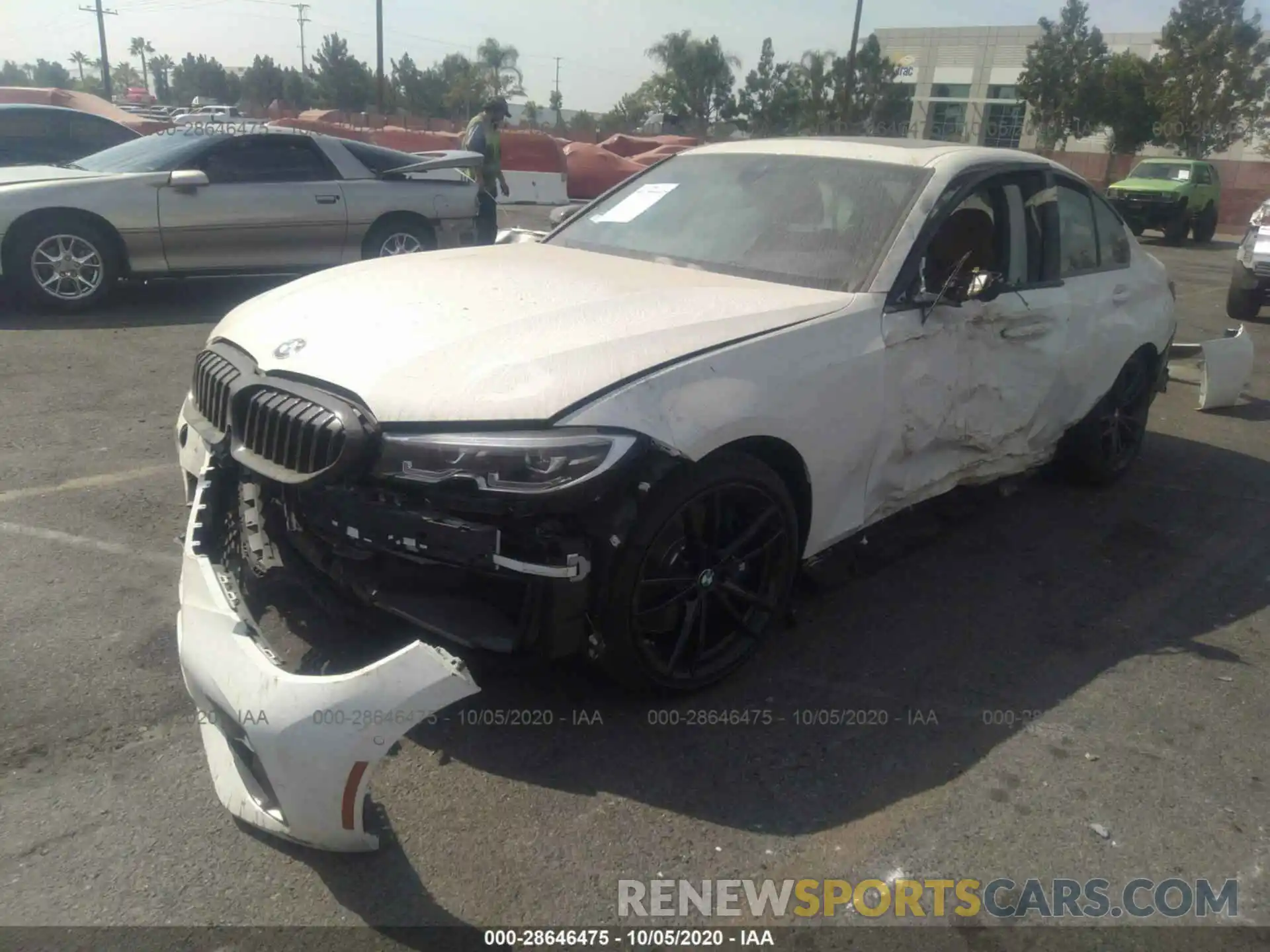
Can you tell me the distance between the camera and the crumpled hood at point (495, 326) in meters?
2.69

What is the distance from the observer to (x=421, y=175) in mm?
9703

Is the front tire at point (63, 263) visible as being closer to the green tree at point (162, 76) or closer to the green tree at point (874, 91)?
the green tree at point (874, 91)


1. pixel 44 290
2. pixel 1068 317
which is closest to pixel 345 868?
pixel 1068 317

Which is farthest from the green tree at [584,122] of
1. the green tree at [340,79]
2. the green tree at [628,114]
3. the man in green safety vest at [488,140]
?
the man in green safety vest at [488,140]

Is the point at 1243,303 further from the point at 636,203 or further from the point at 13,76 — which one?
the point at 13,76

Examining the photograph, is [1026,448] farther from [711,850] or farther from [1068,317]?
[711,850]

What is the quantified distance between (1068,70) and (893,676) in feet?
156

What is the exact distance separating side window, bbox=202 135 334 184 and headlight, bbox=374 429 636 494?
274 inches

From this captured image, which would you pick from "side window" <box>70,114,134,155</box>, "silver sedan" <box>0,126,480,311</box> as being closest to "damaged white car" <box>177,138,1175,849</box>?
"silver sedan" <box>0,126,480,311</box>

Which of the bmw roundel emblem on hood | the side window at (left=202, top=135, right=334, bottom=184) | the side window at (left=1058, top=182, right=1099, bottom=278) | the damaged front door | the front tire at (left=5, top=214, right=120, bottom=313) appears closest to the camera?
the bmw roundel emblem on hood

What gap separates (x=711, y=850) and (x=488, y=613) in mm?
840

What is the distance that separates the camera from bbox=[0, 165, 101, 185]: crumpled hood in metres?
8.03

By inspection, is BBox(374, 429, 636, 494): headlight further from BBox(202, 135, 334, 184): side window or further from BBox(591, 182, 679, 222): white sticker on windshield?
BBox(202, 135, 334, 184): side window

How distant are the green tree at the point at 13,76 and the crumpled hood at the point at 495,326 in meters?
95.9
